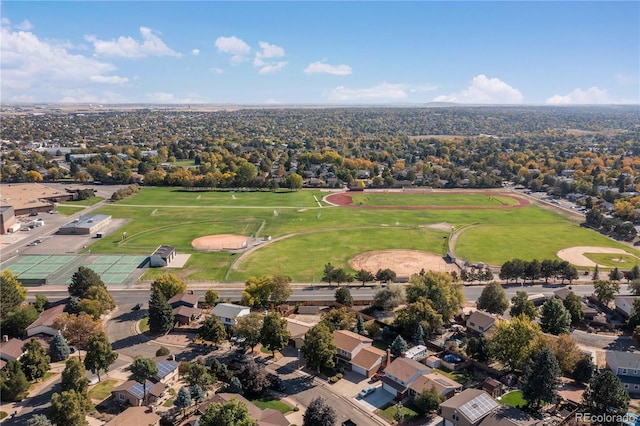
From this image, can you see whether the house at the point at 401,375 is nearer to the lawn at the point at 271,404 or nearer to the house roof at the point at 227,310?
the lawn at the point at 271,404

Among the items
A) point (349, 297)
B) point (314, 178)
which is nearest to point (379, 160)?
point (314, 178)

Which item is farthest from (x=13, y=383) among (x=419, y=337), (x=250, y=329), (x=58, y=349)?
(x=419, y=337)

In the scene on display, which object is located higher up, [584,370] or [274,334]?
[274,334]

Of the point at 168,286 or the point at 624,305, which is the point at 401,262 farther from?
the point at 168,286

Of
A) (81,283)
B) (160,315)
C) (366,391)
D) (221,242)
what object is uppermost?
(81,283)

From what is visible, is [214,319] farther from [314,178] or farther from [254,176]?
[314,178]

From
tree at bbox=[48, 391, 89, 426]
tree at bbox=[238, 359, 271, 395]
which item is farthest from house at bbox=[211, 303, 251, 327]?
tree at bbox=[48, 391, 89, 426]
